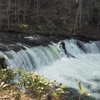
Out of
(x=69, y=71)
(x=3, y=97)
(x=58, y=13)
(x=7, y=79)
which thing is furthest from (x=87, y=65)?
(x=58, y=13)

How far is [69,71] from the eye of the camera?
12.9m

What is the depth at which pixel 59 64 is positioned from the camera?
14078 mm

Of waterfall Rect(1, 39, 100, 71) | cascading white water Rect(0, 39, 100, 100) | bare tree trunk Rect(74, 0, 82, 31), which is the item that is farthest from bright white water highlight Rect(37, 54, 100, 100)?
bare tree trunk Rect(74, 0, 82, 31)

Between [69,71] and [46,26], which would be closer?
[69,71]

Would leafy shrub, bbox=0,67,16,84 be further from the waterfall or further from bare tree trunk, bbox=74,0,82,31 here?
bare tree trunk, bbox=74,0,82,31

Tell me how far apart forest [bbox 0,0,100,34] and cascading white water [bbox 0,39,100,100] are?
7562 mm

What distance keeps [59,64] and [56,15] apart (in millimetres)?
13440

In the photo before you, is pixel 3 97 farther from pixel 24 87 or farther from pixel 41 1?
pixel 41 1

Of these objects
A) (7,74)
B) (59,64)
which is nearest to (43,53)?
(59,64)

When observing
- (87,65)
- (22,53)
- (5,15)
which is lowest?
(87,65)

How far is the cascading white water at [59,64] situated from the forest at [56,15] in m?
7.56

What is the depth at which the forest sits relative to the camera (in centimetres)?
2409

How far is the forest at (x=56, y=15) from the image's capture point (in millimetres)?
24094

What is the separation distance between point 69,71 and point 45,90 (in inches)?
295
